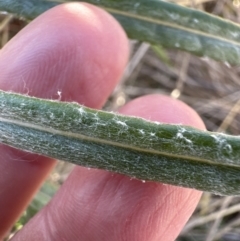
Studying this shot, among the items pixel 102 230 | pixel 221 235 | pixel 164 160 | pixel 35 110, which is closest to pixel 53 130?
pixel 35 110

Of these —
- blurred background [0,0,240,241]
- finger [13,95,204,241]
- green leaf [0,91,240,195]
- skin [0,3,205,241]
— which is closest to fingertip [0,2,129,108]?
skin [0,3,205,241]

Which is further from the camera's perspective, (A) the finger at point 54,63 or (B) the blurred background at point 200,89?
(B) the blurred background at point 200,89

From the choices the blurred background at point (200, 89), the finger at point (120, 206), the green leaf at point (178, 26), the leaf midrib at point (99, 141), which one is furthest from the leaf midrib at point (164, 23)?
the leaf midrib at point (99, 141)

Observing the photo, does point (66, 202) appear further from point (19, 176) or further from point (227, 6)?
point (227, 6)

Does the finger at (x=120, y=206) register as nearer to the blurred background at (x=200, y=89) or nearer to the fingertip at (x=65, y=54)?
the fingertip at (x=65, y=54)

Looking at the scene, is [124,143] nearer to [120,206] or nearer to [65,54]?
[120,206]

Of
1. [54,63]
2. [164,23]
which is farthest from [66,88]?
[164,23]

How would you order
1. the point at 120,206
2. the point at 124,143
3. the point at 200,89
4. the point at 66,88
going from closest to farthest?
the point at 124,143 → the point at 120,206 → the point at 66,88 → the point at 200,89
